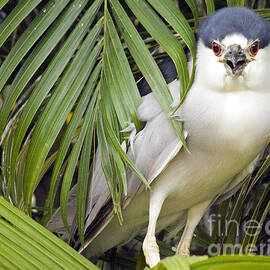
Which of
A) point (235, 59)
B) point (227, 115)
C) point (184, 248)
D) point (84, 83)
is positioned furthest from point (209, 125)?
point (184, 248)

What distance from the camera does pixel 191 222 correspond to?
74.0 inches

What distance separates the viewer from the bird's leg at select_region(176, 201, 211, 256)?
1.84 m

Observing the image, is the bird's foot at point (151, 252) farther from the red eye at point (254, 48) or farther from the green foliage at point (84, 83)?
the red eye at point (254, 48)

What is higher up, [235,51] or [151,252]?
[235,51]

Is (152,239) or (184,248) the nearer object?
(152,239)

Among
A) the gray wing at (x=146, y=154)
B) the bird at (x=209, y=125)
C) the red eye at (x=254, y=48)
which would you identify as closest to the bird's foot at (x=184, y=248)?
the bird at (x=209, y=125)

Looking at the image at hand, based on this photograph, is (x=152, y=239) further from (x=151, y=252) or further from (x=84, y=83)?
(x=84, y=83)

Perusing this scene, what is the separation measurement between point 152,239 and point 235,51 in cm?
61

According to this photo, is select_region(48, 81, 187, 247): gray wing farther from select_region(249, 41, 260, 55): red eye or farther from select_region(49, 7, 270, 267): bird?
select_region(249, 41, 260, 55): red eye

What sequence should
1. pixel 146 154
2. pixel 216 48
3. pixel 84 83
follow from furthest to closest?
pixel 146 154
pixel 216 48
pixel 84 83

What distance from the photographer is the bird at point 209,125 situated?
1.49 metres

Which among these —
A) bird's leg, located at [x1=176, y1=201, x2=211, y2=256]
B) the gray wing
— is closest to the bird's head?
the gray wing

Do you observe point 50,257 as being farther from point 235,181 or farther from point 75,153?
point 235,181

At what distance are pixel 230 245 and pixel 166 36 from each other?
0.85m
